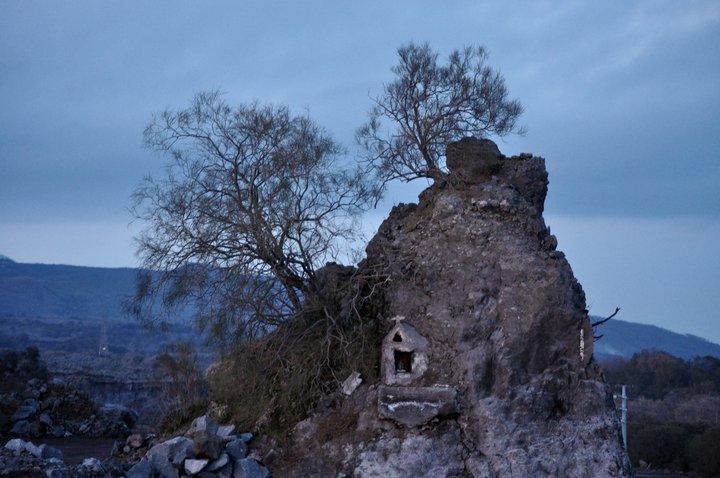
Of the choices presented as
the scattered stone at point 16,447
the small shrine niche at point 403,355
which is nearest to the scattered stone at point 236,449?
the small shrine niche at point 403,355

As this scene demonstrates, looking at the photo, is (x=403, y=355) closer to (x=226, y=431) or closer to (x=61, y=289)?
(x=226, y=431)

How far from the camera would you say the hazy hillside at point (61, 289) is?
326 feet

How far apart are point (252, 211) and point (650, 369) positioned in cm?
4338

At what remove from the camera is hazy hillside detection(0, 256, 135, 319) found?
99312 millimetres

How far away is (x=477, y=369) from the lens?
42.3 ft

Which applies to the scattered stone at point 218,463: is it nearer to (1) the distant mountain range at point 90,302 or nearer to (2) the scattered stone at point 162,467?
(2) the scattered stone at point 162,467

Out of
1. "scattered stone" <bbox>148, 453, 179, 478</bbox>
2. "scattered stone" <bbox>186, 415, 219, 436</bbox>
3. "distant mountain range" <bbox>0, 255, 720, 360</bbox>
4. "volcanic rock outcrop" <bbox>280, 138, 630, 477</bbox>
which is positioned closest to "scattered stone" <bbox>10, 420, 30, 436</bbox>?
"scattered stone" <bbox>186, 415, 219, 436</bbox>

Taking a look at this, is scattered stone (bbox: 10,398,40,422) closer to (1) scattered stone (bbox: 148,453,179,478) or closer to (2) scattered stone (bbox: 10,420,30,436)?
(2) scattered stone (bbox: 10,420,30,436)

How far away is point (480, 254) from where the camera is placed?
45.8 ft

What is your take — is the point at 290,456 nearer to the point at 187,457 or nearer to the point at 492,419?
the point at 187,457

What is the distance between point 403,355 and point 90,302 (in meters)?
96.3

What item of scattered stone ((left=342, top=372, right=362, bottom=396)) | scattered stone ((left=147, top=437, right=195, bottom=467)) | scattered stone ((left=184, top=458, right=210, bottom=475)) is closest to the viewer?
scattered stone ((left=184, top=458, right=210, bottom=475))

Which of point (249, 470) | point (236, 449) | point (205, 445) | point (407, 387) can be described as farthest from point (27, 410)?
point (407, 387)

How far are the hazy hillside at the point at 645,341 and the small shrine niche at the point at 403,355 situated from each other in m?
87.8
